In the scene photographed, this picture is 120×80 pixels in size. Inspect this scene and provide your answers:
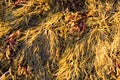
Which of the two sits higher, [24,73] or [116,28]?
[116,28]

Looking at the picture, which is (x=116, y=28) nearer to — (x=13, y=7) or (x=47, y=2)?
(x=47, y=2)

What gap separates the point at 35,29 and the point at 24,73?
12.0 inches

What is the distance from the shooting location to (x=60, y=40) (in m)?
1.83

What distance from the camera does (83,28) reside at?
184cm

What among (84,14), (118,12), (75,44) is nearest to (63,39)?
(75,44)

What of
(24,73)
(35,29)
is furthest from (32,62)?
(35,29)

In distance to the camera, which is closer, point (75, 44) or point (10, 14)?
point (75, 44)

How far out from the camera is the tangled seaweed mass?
174 centimetres

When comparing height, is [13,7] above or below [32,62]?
above

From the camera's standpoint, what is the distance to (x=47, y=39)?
1824mm

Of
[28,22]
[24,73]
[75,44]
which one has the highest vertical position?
[28,22]

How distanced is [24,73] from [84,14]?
1.85 ft

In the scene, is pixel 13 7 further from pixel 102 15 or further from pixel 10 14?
pixel 102 15

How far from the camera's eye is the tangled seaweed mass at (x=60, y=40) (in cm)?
174
